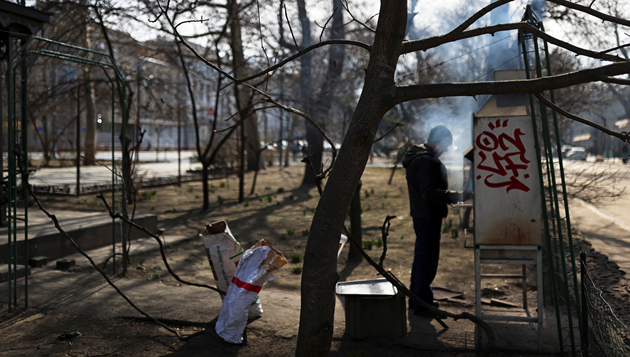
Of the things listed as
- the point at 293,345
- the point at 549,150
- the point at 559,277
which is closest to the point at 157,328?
the point at 293,345

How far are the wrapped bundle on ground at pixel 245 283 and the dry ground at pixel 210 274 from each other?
0.53 feet

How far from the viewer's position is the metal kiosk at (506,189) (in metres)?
3.94

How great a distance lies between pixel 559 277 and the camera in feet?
16.5

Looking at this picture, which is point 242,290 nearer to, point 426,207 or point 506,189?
point 426,207

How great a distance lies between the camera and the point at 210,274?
6539 mm

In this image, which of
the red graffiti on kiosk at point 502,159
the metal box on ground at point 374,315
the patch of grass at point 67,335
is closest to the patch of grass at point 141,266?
the patch of grass at point 67,335

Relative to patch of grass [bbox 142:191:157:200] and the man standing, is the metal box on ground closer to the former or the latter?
the man standing

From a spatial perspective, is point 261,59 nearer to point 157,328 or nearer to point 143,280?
point 143,280

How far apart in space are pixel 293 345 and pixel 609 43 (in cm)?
860

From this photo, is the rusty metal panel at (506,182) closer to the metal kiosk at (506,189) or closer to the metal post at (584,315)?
the metal kiosk at (506,189)

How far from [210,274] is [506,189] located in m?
4.05

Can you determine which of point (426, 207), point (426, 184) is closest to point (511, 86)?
point (426, 184)

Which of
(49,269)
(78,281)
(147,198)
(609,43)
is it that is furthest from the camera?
(147,198)

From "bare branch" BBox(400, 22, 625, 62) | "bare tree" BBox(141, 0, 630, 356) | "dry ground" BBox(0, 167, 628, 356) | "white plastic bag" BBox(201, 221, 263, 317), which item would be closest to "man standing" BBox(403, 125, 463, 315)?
"dry ground" BBox(0, 167, 628, 356)
